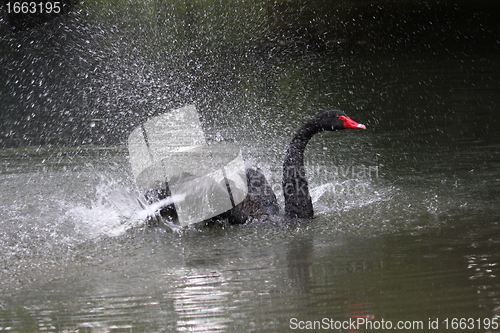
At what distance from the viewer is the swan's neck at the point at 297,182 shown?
489 cm

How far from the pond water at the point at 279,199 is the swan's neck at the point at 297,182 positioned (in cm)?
14

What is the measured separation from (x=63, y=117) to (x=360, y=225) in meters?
5.53

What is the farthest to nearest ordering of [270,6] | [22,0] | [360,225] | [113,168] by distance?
[270,6] < [22,0] < [113,168] < [360,225]

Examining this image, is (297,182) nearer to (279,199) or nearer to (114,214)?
(279,199)

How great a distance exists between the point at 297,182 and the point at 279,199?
0.78m

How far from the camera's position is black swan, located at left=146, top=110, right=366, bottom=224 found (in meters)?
4.82

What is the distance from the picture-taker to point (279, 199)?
5.71 meters

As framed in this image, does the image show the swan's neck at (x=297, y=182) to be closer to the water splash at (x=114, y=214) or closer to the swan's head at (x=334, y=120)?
the swan's head at (x=334, y=120)

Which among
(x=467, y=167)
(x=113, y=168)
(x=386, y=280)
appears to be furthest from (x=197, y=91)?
(x=386, y=280)

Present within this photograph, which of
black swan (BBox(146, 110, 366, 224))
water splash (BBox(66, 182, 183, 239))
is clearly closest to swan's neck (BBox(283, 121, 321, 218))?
black swan (BBox(146, 110, 366, 224))

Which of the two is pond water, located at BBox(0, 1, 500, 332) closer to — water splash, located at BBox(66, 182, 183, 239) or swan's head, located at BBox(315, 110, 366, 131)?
water splash, located at BBox(66, 182, 183, 239)

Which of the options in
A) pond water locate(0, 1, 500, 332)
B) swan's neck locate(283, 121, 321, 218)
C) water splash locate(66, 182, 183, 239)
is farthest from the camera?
swan's neck locate(283, 121, 321, 218)

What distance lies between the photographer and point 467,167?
20.4 feet

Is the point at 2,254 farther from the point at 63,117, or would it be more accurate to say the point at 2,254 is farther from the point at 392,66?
the point at 392,66
